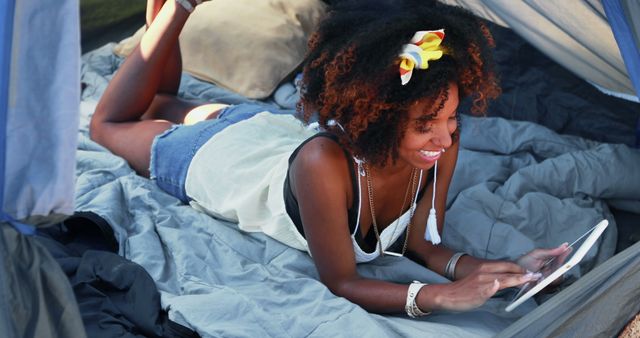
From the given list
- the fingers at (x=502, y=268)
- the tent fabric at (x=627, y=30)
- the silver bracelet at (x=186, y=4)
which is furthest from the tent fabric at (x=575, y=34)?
the silver bracelet at (x=186, y=4)

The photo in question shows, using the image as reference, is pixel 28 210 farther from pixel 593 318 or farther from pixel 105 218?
pixel 593 318

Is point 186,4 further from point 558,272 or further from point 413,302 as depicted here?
point 558,272

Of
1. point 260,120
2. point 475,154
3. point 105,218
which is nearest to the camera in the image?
point 105,218

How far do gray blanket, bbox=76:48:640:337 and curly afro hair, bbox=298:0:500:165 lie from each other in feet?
1.10

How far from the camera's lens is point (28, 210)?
Result: 132cm

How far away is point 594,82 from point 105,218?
4.95 feet

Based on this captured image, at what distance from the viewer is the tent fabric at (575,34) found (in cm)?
226

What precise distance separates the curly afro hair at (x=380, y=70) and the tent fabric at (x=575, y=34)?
1.74ft

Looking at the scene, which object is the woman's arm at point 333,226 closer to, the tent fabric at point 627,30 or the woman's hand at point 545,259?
the woman's hand at point 545,259

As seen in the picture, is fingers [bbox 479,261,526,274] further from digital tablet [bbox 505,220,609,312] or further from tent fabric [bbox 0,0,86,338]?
tent fabric [bbox 0,0,86,338]

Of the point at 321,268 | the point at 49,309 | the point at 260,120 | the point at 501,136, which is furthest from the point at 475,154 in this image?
the point at 49,309

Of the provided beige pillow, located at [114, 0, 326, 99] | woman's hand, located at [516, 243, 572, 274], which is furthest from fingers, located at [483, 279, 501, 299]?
beige pillow, located at [114, 0, 326, 99]

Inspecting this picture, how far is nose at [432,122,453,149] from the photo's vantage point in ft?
5.65

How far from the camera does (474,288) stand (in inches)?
65.7
